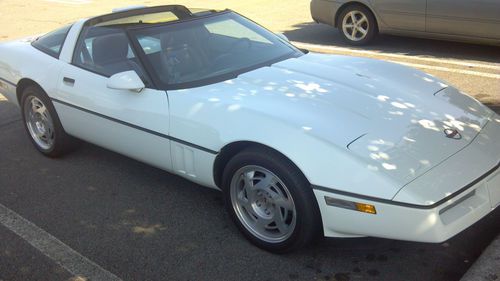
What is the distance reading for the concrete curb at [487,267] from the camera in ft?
9.07

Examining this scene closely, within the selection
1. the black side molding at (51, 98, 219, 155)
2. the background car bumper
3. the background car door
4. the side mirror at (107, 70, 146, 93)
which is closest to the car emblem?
the black side molding at (51, 98, 219, 155)

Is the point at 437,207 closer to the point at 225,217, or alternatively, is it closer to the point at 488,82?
the point at 225,217

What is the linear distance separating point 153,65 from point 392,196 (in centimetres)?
198

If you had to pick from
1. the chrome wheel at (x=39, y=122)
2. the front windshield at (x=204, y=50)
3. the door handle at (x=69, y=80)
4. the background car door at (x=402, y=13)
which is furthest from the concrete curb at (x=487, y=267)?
the background car door at (x=402, y=13)

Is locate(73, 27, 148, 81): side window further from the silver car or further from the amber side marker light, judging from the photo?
the silver car

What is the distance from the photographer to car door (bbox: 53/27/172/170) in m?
3.62

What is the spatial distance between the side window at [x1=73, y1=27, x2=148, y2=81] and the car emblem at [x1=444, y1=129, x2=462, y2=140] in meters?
2.06

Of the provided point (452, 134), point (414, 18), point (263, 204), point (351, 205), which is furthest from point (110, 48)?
point (414, 18)

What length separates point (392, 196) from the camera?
263 centimetres

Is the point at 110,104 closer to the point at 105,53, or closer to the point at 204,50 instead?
the point at 105,53

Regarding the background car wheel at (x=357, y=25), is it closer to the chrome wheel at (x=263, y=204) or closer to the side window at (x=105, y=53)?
the side window at (x=105, y=53)

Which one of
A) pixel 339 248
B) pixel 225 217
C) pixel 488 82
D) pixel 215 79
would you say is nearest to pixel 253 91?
pixel 215 79

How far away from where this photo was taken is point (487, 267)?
2834mm

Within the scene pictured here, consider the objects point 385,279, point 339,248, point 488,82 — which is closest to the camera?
point 385,279
